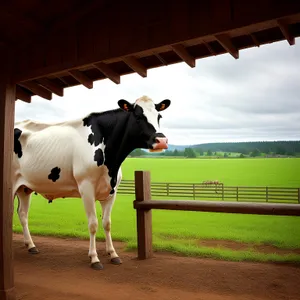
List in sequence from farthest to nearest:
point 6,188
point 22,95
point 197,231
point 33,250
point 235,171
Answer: point 235,171 → point 197,231 → point 33,250 → point 22,95 → point 6,188

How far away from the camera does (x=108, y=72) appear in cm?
303

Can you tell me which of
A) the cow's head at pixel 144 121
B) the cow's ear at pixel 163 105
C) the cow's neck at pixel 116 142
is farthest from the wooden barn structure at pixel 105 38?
the cow's ear at pixel 163 105

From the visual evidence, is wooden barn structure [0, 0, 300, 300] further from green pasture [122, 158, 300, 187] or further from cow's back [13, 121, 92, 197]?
green pasture [122, 158, 300, 187]

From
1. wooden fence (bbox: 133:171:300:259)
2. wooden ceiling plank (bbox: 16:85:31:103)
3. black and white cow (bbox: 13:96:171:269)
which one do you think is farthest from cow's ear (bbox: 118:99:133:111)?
wooden ceiling plank (bbox: 16:85:31:103)

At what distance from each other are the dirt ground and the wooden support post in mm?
496

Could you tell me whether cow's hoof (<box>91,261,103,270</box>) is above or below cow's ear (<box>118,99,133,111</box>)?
below

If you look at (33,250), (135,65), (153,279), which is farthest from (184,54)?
(33,250)

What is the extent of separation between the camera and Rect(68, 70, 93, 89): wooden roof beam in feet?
10.2

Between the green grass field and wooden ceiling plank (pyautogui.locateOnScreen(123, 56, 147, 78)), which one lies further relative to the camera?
the green grass field

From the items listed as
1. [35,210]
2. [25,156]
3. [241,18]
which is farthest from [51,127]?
[35,210]

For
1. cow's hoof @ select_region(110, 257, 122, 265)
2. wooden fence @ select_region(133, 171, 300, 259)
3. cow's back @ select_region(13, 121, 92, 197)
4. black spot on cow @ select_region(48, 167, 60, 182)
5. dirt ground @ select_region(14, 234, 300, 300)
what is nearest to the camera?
dirt ground @ select_region(14, 234, 300, 300)

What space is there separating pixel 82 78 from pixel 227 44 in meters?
1.47

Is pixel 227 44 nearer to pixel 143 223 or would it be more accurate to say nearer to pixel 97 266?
pixel 143 223

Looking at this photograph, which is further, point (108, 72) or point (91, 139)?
point (91, 139)
